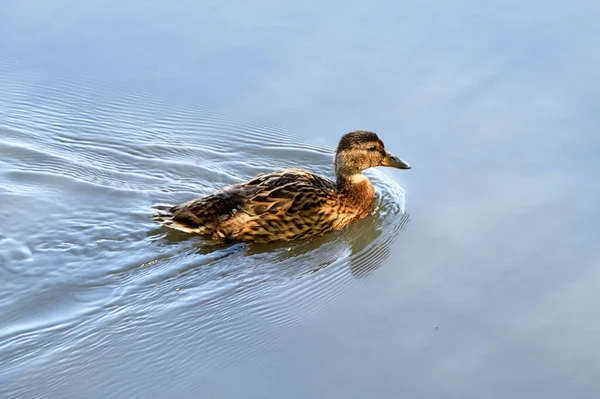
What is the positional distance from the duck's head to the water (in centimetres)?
21

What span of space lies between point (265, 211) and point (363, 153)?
88 centimetres

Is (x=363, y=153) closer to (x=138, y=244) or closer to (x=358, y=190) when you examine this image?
(x=358, y=190)

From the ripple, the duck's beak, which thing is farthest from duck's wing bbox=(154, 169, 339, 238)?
the duck's beak

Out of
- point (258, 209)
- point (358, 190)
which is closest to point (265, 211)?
point (258, 209)

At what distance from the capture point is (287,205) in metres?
7.54

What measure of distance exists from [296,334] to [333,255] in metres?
1.32

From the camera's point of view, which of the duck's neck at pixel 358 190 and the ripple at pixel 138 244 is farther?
the duck's neck at pixel 358 190

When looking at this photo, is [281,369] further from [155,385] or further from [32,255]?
[32,255]

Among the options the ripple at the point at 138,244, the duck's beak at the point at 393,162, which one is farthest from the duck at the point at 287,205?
the ripple at the point at 138,244

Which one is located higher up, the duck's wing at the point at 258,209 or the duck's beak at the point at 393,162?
the duck's beak at the point at 393,162

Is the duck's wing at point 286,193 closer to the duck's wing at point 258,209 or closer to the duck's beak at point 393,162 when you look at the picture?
the duck's wing at point 258,209

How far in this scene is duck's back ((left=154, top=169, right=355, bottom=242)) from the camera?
7363 millimetres

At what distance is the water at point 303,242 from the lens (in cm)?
561

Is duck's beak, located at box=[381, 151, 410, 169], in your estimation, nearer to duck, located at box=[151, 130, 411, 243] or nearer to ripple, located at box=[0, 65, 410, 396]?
duck, located at box=[151, 130, 411, 243]
